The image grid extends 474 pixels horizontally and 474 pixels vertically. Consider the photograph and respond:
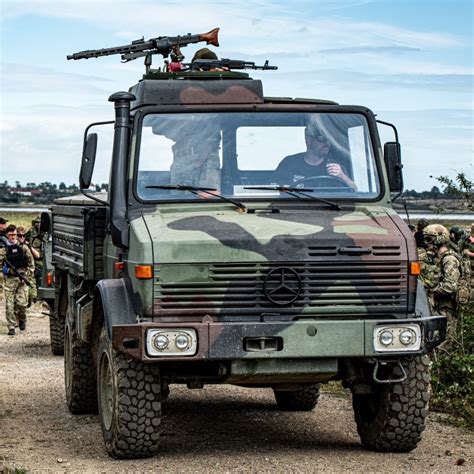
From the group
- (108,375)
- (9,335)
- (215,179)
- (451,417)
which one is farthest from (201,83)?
(9,335)

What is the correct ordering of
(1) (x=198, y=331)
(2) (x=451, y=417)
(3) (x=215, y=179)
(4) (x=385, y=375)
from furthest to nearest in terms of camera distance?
(2) (x=451, y=417) < (3) (x=215, y=179) < (4) (x=385, y=375) < (1) (x=198, y=331)

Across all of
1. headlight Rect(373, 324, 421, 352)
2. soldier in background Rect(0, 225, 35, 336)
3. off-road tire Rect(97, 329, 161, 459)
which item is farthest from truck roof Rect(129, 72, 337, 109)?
soldier in background Rect(0, 225, 35, 336)

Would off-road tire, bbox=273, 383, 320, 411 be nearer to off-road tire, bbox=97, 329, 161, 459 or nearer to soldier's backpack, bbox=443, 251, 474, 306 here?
off-road tire, bbox=97, 329, 161, 459

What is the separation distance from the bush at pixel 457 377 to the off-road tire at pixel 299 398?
3.63 ft

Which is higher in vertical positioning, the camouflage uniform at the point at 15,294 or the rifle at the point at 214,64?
the rifle at the point at 214,64

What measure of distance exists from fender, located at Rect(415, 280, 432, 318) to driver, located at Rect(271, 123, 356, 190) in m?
0.97

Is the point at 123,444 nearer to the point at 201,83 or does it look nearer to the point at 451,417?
the point at 201,83

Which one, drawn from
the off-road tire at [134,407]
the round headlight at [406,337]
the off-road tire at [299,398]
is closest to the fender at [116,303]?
the off-road tire at [134,407]

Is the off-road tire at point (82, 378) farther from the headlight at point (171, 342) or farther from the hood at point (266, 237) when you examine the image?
the headlight at point (171, 342)

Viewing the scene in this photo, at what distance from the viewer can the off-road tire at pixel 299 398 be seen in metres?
10.7

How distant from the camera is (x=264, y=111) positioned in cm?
898

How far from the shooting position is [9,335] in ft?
61.3

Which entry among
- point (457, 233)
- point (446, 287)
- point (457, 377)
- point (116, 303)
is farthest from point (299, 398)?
point (457, 233)

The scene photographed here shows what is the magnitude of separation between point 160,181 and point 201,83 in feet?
3.09
